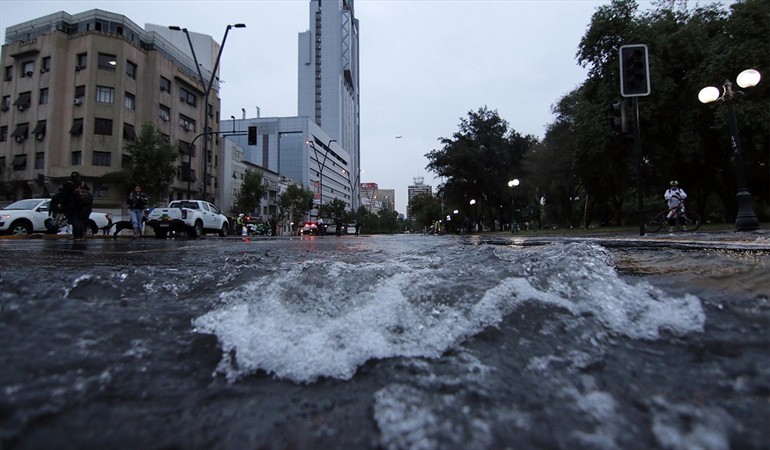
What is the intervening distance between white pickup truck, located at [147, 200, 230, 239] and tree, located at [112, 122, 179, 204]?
40.0 ft

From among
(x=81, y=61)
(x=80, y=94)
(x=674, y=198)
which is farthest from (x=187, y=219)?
(x=81, y=61)

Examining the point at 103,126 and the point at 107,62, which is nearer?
the point at 103,126

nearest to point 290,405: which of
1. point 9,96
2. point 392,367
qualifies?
point 392,367

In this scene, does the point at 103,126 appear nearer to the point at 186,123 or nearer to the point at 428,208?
the point at 186,123

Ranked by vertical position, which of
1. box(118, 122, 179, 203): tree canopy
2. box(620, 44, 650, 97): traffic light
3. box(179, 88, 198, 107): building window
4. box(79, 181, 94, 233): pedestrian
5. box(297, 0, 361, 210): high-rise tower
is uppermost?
box(297, 0, 361, 210): high-rise tower

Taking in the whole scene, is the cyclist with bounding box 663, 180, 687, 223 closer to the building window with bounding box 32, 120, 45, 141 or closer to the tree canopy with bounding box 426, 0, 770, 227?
the tree canopy with bounding box 426, 0, 770, 227

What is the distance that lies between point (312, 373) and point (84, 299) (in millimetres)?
1420

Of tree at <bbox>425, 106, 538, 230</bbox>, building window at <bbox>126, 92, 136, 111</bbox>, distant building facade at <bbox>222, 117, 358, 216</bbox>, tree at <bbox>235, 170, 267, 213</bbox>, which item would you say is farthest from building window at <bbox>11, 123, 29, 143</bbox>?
distant building facade at <bbox>222, 117, 358, 216</bbox>

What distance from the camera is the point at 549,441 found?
0.84 metres

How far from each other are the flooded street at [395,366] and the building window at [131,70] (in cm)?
3633

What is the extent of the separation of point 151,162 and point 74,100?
9.77 m

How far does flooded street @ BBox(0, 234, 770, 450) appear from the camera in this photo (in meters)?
0.89

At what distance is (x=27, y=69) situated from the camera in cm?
3166

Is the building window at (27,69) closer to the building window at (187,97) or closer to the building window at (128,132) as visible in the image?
the building window at (128,132)
